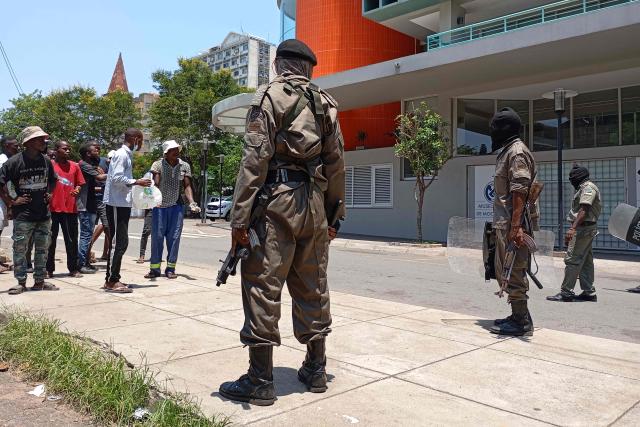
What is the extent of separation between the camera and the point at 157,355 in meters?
3.94

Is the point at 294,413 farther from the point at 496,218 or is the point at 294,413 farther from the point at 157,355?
the point at 496,218

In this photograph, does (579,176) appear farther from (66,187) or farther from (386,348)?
(66,187)

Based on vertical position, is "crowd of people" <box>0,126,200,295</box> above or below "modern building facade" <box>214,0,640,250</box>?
below

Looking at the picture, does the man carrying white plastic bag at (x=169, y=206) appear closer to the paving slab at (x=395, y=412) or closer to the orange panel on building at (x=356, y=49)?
the paving slab at (x=395, y=412)

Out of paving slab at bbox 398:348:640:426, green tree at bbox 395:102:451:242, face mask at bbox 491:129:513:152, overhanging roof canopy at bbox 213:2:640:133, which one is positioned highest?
overhanging roof canopy at bbox 213:2:640:133

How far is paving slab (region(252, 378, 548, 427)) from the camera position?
9.48 ft

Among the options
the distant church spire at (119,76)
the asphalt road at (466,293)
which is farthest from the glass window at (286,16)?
the distant church spire at (119,76)

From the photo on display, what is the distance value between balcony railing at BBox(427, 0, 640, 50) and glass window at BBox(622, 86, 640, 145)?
9.39ft

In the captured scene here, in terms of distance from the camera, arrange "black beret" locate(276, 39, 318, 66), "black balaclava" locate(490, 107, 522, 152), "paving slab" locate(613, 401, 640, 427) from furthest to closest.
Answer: "black balaclava" locate(490, 107, 522, 152), "black beret" locate(276, 39, 318, 66), "paving slab" locate(613, 401, 640, 427)

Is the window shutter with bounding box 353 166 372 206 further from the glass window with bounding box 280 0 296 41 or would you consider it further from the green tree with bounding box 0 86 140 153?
the green tree with bounding box 0 86 140 153

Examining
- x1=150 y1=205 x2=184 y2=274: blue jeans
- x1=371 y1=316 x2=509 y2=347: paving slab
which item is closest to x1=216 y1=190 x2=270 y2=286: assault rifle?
x1=371 y1=316 x2=509 y2=347: paving slab

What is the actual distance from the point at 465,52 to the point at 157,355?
1359cm

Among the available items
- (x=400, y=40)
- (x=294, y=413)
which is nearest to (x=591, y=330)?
(x=294, y=413)

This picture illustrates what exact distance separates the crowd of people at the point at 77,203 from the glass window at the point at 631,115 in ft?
45.3
